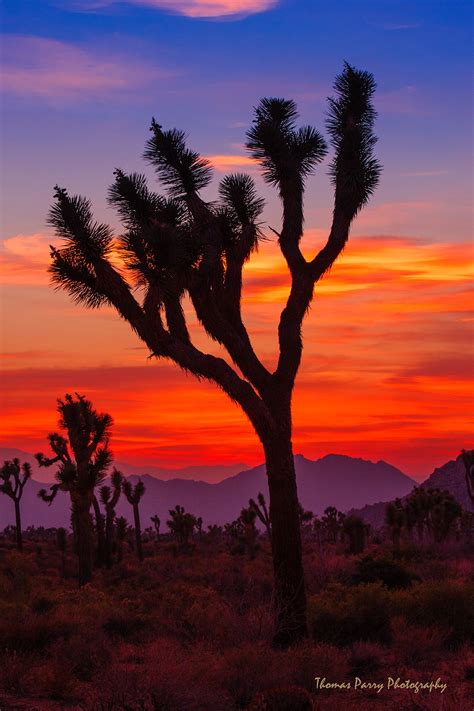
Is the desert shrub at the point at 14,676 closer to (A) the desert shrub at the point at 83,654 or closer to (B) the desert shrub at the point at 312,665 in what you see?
(A) the desert shrub at the point at 83,654

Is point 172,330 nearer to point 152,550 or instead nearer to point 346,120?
point 346,120

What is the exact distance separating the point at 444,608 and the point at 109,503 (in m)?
28.2

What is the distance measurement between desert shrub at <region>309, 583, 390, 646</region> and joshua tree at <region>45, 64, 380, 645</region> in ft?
3.98

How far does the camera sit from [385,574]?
779 inches

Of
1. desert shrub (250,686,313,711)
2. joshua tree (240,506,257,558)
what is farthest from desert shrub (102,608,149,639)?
joshua tree (240,506,257,558)

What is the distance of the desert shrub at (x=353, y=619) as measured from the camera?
562 inches

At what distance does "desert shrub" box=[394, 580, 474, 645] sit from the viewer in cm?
1459

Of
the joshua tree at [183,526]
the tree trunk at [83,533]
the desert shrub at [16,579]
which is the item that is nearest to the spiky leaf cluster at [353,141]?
the desert shrub at [16,579]

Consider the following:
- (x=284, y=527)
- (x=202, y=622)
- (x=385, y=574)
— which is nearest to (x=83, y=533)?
(x=385, y=574)

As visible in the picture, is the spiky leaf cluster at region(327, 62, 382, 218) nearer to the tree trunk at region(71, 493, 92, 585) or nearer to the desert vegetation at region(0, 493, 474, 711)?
the desert vegetation at region(0, 493, 474, 711)

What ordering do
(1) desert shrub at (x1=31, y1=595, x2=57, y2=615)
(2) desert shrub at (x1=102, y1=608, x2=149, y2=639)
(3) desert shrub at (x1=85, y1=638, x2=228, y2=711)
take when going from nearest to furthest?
(3) desert shrub at (x1=85, y1=638, x2=228, y2=711), (2) desert shrub at (x1=102, y1=608, x2=149, y2=639), (1) desert shrub at (x1=31, y1=595, x2=57, y2=615)

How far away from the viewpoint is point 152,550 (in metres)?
58.6

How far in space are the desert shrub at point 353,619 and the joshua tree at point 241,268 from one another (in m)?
1.21

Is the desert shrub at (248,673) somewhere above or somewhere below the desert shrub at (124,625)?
below
